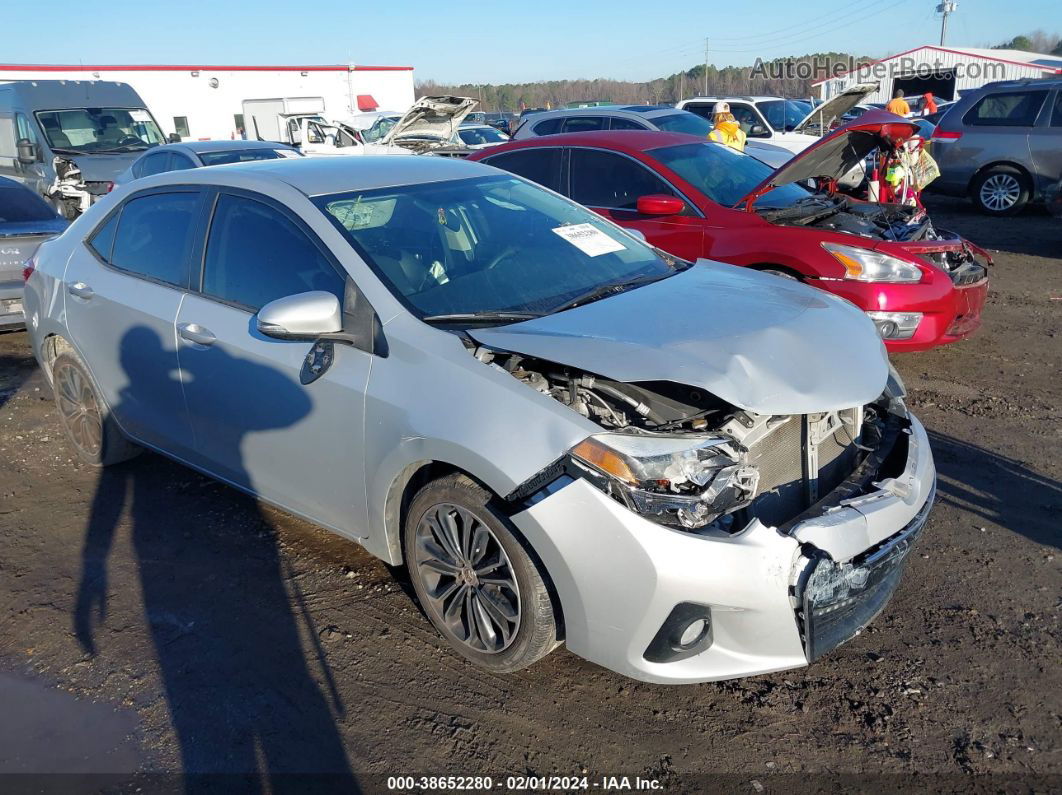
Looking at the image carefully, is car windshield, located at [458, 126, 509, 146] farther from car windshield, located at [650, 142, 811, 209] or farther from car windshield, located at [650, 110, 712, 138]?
Answer: car windshield, located at [650, 142, 811, 209]

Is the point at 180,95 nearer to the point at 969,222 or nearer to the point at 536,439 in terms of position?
the point at 969,222

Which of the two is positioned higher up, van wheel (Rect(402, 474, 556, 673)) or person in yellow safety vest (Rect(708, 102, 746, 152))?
person in yellow safety vest (Rect(708, 102, 746, 152))

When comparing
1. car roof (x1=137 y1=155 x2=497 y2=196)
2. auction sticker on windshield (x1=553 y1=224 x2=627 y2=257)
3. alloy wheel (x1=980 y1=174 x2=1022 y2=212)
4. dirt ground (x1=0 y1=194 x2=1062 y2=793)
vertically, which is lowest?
dirt ground (x1=0 y1=194 x2=1062 y2=793)

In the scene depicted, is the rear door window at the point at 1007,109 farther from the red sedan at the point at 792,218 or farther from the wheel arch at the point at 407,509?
the wheel arch at the point at 407,509

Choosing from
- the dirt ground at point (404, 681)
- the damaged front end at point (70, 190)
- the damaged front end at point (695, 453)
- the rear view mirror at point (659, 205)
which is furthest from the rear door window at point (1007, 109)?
the damaged front end at point (70, 190)

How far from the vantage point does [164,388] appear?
4082 millimetres

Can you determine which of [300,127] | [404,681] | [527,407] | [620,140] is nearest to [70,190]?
[300,127]

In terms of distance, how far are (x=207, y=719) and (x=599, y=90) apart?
Answer: 256 ft

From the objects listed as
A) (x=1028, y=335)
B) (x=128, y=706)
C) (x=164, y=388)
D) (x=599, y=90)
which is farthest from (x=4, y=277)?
(x=599, y=90)

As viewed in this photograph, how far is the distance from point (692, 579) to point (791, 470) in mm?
696

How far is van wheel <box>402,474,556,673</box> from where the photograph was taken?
2.86 metres

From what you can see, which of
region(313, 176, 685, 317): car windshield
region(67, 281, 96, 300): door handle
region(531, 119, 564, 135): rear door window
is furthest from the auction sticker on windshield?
region(531, 119, 564, 135): rear door window

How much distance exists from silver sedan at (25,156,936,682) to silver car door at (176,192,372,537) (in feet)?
0.04

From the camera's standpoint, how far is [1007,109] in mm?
12602
